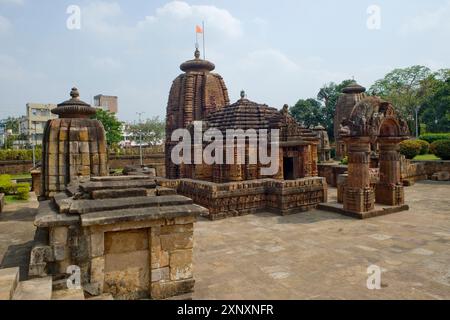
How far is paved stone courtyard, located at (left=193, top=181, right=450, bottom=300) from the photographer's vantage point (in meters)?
4.62

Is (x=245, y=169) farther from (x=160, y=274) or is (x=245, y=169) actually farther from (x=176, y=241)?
(x=160, y=274)

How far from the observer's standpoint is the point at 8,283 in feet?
9.77

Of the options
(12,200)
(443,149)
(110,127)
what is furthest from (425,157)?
(110,127)

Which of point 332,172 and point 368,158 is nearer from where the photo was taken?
point 368,158

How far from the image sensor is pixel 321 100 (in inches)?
2068

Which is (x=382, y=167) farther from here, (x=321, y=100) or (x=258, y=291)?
(x=321, y=100)

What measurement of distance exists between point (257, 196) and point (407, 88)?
4448 centimetres

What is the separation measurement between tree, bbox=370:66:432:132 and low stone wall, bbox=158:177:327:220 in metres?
37.0

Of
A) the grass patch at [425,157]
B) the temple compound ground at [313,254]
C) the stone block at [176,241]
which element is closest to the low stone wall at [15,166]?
the temple compound ground at [313,254]

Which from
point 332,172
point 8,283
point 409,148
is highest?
point 409,148

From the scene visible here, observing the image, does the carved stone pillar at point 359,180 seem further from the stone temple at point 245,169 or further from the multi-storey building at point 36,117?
the multi-storey building at point 36,117

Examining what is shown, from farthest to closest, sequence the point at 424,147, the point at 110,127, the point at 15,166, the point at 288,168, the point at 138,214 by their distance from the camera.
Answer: the point at 110,127
the point at 15,166
the point at 424,147
the point at 288,168
the point at 138,214

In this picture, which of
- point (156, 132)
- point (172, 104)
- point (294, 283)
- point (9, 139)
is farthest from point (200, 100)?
point (9, 139)

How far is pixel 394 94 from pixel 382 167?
39.1 m
